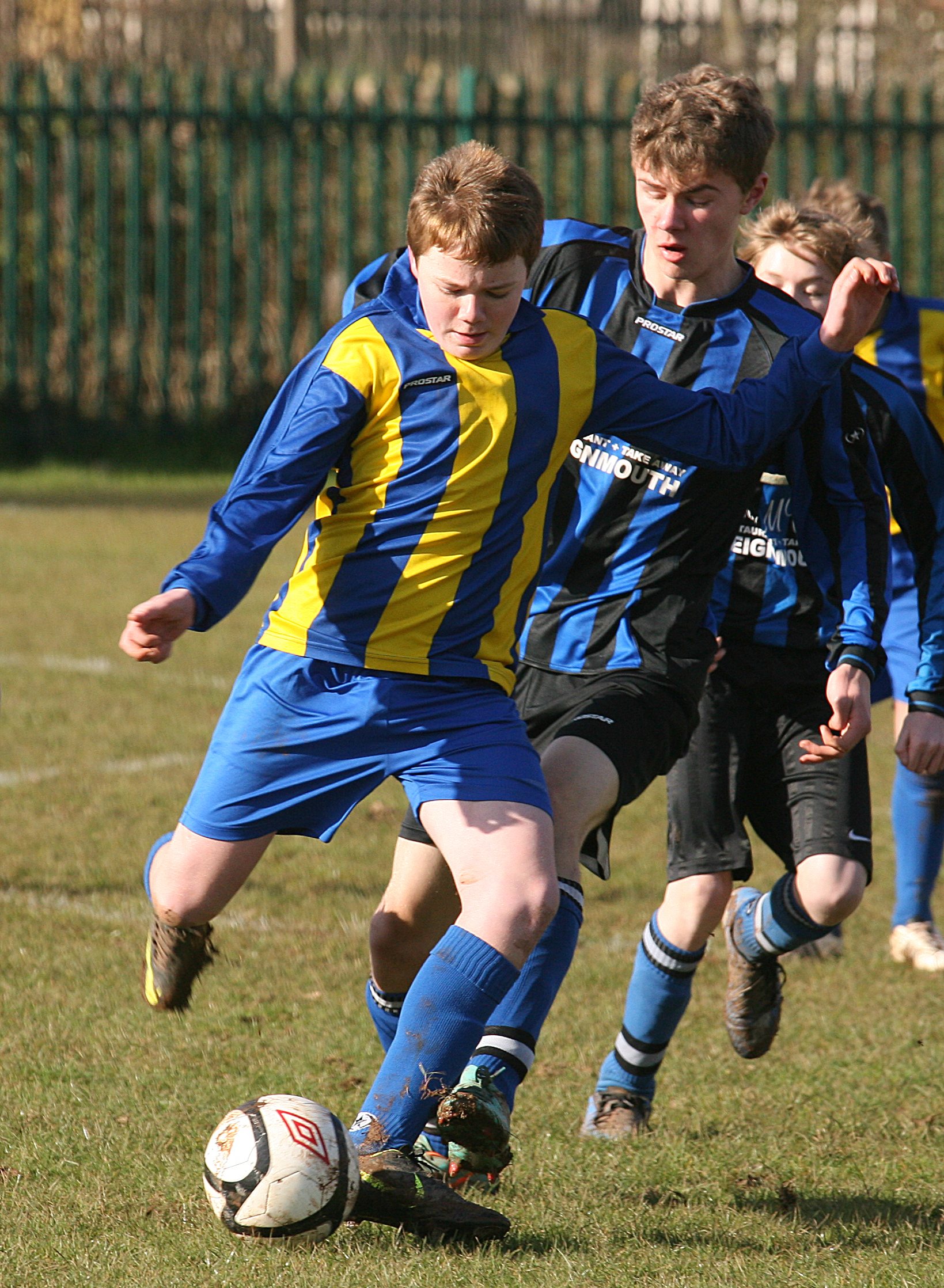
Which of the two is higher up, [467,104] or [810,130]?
[467,104]

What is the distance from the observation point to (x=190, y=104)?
45.5ft

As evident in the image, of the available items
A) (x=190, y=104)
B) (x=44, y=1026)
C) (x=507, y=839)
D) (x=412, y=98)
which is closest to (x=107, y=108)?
(x=190, y=104)

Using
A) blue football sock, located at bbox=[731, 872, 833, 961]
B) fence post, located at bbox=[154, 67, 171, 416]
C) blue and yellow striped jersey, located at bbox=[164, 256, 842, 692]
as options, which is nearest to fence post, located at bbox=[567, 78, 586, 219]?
fence post, located at bbox=[154, 67, 171, 416]

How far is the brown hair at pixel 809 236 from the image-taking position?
167 inches

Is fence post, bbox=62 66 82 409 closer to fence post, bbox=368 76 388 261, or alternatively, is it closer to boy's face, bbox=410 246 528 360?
fence post, bbox=368 76 388 261

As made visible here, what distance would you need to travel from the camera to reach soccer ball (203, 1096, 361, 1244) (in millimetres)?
2947

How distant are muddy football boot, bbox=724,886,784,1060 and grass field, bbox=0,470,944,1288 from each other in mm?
129

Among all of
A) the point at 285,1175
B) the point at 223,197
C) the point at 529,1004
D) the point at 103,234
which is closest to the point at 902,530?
the point at 529,1004

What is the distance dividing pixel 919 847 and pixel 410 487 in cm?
265

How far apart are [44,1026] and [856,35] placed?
19449 millimetres

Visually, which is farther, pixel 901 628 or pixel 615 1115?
pixel 901 628

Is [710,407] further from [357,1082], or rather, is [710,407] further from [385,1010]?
[357,1082]

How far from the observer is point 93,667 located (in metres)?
8.17

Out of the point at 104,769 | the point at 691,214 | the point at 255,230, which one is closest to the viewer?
the point at 691,214
